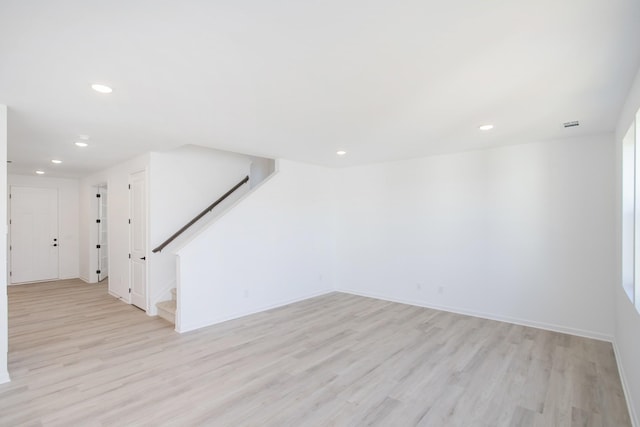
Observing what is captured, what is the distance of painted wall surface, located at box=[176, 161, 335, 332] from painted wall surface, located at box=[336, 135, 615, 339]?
76cm

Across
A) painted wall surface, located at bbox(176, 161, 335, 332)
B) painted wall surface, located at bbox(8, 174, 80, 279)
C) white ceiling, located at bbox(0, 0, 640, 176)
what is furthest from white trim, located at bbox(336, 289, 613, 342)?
painted wall surface, located at bbox(8, 174, 80, 279)

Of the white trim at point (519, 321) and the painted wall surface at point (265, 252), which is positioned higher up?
the painted wall surface at point (265, 252)

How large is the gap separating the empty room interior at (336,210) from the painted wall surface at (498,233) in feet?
0.09

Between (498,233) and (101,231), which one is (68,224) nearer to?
(101,231)

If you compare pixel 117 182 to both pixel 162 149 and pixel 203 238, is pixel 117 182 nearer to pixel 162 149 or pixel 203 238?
pixel 162 149

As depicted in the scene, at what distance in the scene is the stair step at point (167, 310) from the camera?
14.7 feet

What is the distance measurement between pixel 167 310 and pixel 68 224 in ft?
18.0

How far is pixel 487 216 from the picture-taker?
15.3 ft

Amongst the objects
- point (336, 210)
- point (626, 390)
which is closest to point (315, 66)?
point (626, 390)

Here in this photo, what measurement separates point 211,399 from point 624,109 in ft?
14.5

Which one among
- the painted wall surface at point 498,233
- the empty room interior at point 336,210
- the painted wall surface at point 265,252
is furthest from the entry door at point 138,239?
the painted wall surface at point 498,233

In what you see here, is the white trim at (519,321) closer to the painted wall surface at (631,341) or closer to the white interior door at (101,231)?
the painted wall surface at (631,341)

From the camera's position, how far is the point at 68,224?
793 centimetres

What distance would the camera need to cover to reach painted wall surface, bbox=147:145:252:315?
16.0 feet
